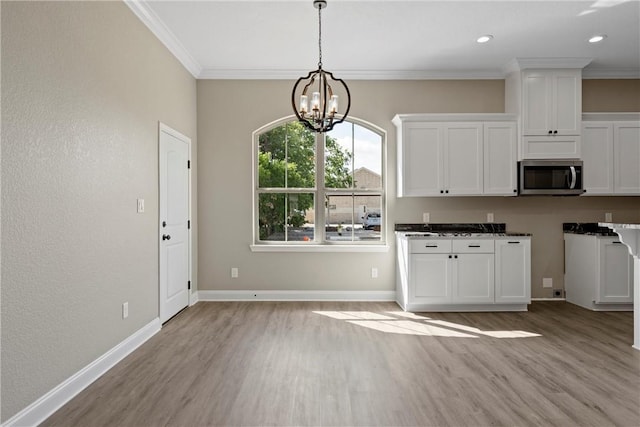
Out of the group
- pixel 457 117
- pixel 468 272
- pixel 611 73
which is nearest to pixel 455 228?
pixel 468 272

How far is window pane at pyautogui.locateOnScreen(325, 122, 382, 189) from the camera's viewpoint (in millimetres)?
5047

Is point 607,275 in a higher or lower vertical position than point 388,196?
lower

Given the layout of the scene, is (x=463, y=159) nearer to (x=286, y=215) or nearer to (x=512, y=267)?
(x=512, y=267)

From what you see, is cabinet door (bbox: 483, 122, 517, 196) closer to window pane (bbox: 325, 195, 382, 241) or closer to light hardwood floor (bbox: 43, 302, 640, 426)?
window pane (bbox: 325, 195, 382, 241)

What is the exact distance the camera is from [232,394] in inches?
94.9

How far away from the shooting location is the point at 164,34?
3730 millimetres

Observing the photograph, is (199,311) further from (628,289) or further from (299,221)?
(628,289)

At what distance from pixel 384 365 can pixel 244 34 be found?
3319mm

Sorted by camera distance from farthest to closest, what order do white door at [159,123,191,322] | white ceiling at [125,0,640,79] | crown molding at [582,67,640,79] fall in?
crown molding at [582,67,640,79] → white door at [159,123,191,322] → white ceiling at [125,0,640,79]

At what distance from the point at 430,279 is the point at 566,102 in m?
2.67

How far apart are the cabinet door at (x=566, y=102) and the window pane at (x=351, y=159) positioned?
210 centimetres

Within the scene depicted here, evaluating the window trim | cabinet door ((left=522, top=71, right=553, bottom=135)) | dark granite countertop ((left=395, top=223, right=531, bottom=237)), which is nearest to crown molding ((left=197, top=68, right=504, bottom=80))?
cabinet door ((left=522, top=71, right=553, bottom=135))

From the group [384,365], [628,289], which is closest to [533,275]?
[628,289]

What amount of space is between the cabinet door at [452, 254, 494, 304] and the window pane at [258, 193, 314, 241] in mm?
1880
